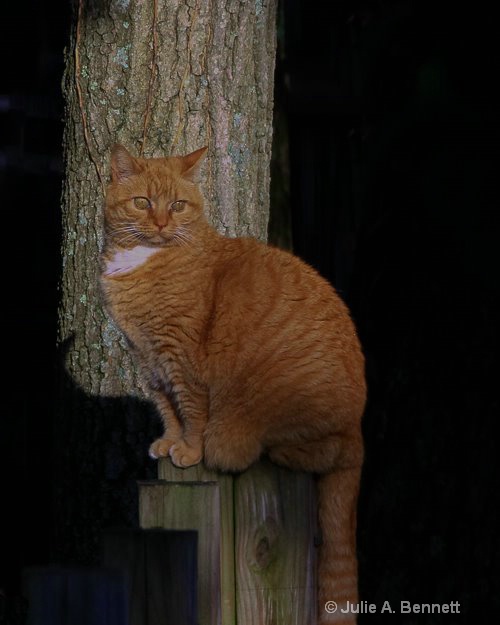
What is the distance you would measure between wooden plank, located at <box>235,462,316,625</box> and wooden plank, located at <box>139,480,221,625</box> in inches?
4.9

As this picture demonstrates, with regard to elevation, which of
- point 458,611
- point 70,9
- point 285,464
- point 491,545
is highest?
point 70,9

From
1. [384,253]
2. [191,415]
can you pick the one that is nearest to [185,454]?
[191,415]

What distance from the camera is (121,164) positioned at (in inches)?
140

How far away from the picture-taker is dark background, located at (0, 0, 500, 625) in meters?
2.52

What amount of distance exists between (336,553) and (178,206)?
54.3 inches

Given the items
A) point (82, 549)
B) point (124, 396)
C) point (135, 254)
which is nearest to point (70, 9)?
point (135, 254)

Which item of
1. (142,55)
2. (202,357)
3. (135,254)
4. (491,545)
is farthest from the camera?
(491,545)

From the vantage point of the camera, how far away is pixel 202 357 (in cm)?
318

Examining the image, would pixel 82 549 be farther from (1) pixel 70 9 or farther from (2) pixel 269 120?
(1) pixel 70 9

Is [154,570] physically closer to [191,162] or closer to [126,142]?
[191,162]

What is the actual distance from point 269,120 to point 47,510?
2.87 meters

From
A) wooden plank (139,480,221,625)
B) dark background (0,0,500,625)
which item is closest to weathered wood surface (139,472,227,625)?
wooden plank (139,480,221,625)

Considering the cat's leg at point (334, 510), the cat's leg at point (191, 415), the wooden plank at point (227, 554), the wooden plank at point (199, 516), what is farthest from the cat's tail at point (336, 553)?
the cat's leg at point (191, 415)

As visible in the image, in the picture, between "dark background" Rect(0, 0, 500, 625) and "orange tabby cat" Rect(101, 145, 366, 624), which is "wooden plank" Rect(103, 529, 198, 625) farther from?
"dark background" Rect(0, 0, 500, 625)
